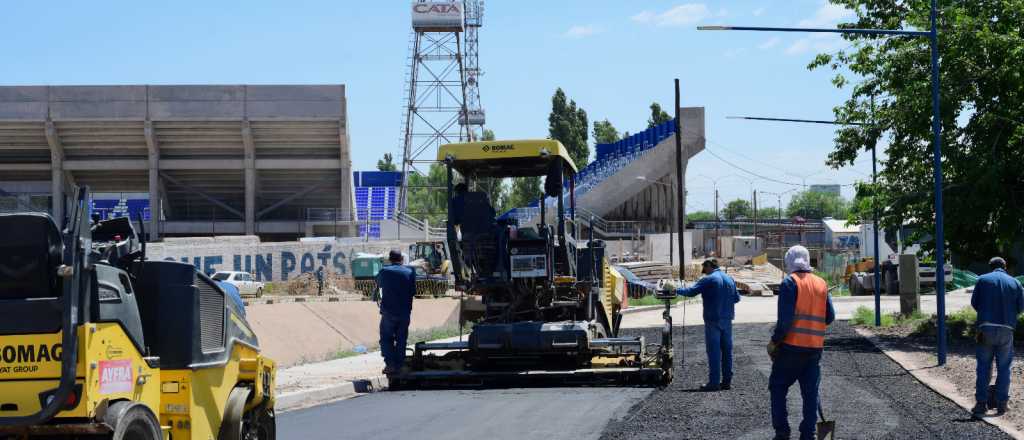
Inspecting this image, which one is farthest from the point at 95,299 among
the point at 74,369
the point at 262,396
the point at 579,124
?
the point at 579,124

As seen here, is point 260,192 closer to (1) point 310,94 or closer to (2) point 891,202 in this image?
(1) point 310,94

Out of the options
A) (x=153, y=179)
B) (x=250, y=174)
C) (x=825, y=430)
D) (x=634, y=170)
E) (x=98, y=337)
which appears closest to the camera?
(x=98, y=337)

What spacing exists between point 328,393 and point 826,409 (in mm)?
6161

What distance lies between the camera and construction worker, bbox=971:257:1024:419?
12.1 m

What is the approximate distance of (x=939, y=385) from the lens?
49.2ft

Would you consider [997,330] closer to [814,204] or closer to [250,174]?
[250,174]

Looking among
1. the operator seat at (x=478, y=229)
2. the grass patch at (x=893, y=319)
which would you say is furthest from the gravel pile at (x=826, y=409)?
the grass patch at (x=893, y=319)

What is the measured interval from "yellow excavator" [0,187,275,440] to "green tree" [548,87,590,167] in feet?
248

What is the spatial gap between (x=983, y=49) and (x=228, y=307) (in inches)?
698

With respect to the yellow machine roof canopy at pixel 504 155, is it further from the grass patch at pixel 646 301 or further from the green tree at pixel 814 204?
the green tree at pixel 814 204

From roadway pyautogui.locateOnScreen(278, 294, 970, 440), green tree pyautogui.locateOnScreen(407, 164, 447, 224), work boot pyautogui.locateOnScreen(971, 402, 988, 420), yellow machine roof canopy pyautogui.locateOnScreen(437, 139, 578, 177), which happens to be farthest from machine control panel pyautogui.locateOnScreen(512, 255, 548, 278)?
green tree pyautogui.locateOnScreen(407, 164, 447, 224)

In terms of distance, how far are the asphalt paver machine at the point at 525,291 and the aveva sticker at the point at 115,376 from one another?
849 cm

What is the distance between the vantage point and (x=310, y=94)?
177ft

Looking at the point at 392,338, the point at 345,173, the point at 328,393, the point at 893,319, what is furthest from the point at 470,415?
the point at 345,173
